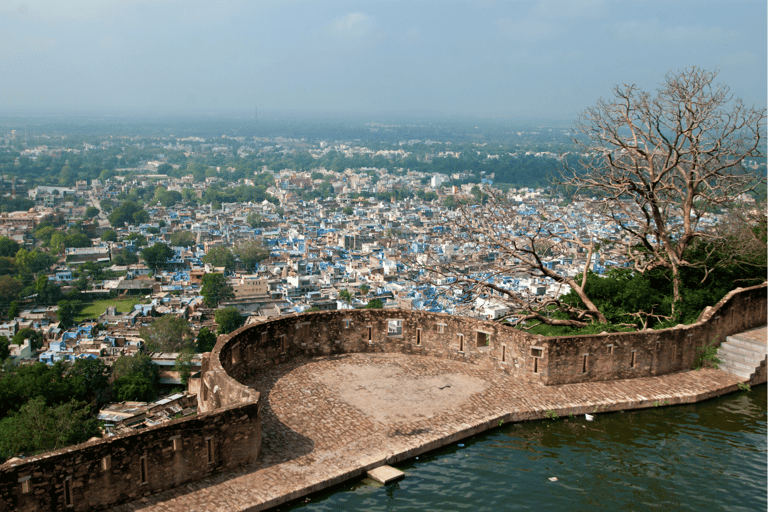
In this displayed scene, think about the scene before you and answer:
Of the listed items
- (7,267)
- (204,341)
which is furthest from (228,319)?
(7,267)

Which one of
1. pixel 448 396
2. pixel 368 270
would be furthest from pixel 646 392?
pixel 368 270

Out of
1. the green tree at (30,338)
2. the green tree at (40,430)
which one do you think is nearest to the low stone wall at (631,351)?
the green tree at (40,430)

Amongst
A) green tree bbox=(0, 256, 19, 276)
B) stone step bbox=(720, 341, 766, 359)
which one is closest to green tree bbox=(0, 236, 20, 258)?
green tree bbox=(0, 256, 19, 276)

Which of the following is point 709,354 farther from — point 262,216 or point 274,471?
point 262,216

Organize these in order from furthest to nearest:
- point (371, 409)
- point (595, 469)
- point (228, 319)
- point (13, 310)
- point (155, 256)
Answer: point (155, 256), point (13, 310), point (228, 319), point (371, 409), point (595, 469)

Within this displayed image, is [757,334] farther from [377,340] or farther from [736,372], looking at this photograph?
[377,340]
